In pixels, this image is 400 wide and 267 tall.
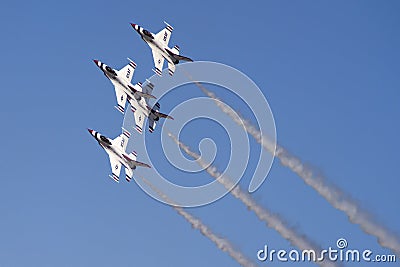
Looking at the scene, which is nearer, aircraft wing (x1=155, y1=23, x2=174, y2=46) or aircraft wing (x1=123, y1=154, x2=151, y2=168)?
aircraft wing (x1=123, y1=154, x2=151, y2=168)

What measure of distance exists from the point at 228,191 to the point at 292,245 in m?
19.3

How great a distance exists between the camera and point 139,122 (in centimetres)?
13650

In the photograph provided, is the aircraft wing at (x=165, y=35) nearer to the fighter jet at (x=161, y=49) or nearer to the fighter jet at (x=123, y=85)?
the fighter jet at (x=161, y=49)

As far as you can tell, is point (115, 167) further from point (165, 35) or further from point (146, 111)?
point (165, 35)

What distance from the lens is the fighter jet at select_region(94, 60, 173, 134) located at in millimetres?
134750

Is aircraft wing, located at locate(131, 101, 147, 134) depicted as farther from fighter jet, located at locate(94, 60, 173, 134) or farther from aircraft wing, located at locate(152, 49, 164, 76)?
aircraft wing, located at locate(152, 49, 164, 76)

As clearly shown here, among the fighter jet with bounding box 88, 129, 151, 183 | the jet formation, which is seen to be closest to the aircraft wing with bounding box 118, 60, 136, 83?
the jet formation

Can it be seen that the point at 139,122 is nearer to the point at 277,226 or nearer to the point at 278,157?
the point at 278,157

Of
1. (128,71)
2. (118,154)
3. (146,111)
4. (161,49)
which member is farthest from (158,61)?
(118,154)

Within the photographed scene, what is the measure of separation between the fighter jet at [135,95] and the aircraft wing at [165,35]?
7158 mm

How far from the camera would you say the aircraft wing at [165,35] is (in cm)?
13988

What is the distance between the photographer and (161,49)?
453 feet

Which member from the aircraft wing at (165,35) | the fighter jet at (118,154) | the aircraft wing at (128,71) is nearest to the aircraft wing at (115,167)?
the fighter jet at (118,154)

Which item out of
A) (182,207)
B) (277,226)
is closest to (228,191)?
(182,207)
